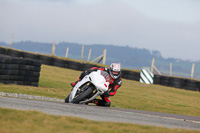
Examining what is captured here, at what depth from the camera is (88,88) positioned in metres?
10.3

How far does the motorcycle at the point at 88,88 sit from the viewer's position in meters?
10.2

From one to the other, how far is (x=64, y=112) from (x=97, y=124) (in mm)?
1243

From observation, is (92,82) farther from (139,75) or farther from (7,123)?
(139,75)

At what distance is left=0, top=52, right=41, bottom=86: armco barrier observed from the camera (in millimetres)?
14897

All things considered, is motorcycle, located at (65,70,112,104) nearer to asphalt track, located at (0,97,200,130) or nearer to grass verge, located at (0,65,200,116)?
asphalt track, located at (0,97,200,130)

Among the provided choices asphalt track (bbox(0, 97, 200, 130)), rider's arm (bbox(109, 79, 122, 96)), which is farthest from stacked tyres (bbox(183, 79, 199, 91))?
asphalt track (bbox(0, 97, 200, 130))

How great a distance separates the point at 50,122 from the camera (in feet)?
19.1

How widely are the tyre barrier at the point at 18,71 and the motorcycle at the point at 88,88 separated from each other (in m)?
5.38

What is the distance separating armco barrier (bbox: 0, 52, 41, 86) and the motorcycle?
5382mm

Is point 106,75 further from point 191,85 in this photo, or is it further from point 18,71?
point 191,85

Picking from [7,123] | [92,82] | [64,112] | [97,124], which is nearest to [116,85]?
[92,82]

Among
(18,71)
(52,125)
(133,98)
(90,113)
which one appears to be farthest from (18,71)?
(52,125)

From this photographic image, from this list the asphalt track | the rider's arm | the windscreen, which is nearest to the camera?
the asphalt track

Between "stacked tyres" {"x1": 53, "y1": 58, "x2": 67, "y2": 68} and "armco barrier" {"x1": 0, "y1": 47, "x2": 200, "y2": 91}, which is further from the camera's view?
"stacked tyres" {"x1": 53, "y1": 58, "x2": 67, "y2": 68}
